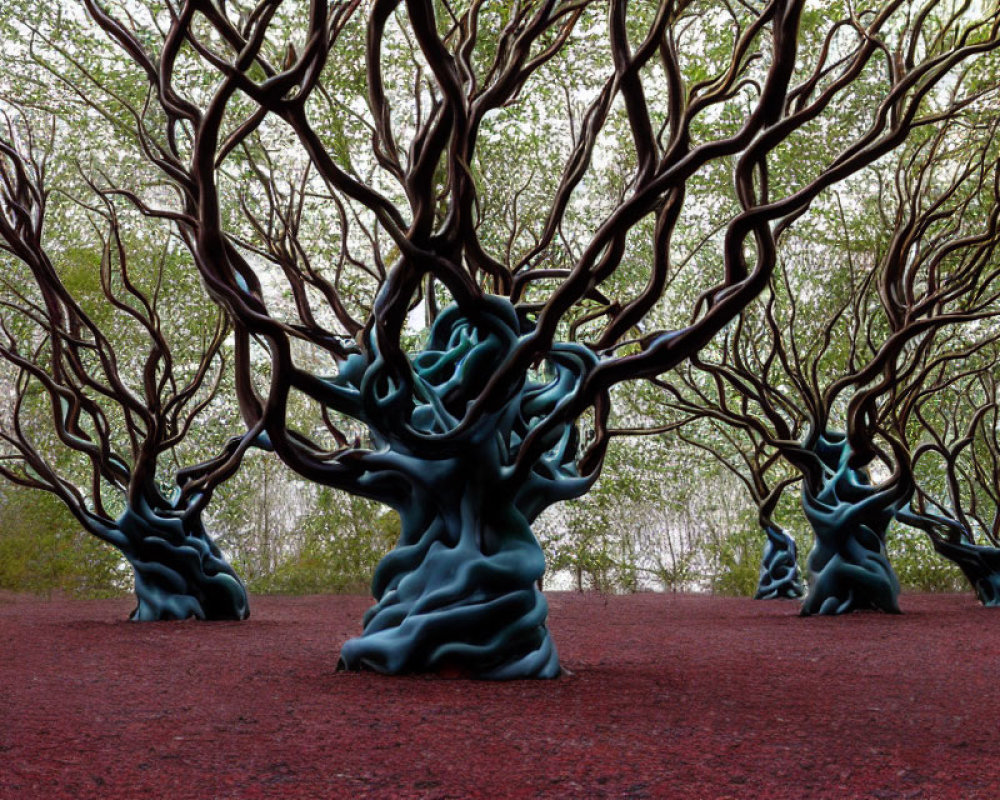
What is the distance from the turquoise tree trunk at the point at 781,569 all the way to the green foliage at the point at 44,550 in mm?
7043

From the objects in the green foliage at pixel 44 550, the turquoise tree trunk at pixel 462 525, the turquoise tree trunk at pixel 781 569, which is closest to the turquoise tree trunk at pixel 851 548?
the turquoise tree trunk at pixel 781 569

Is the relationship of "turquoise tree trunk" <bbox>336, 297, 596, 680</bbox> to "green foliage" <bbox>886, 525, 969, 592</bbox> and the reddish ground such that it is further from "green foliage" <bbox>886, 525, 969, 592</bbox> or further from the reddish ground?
"green foliage" <bbox>886, 525, 969, 592</bbox>

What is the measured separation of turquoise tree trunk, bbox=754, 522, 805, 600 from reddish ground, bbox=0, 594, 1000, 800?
420 cm

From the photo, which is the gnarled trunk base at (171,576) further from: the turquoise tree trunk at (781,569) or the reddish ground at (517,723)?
the turquoise tree trunk at (781,569)

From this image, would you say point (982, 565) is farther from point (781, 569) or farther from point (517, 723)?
point (517, 723)

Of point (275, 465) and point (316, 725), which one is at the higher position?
point (275, 465)

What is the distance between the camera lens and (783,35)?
2973 millimetres

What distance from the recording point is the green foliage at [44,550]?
32.0ft

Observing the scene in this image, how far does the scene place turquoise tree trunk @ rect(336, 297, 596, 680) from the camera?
366 cm

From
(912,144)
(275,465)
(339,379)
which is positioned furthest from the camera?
(275,465)

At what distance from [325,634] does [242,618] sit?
1.56 m

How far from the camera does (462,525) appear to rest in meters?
3.92

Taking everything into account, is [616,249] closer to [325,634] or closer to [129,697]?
[129,697]

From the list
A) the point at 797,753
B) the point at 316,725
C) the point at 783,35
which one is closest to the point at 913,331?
the point at 783,35
